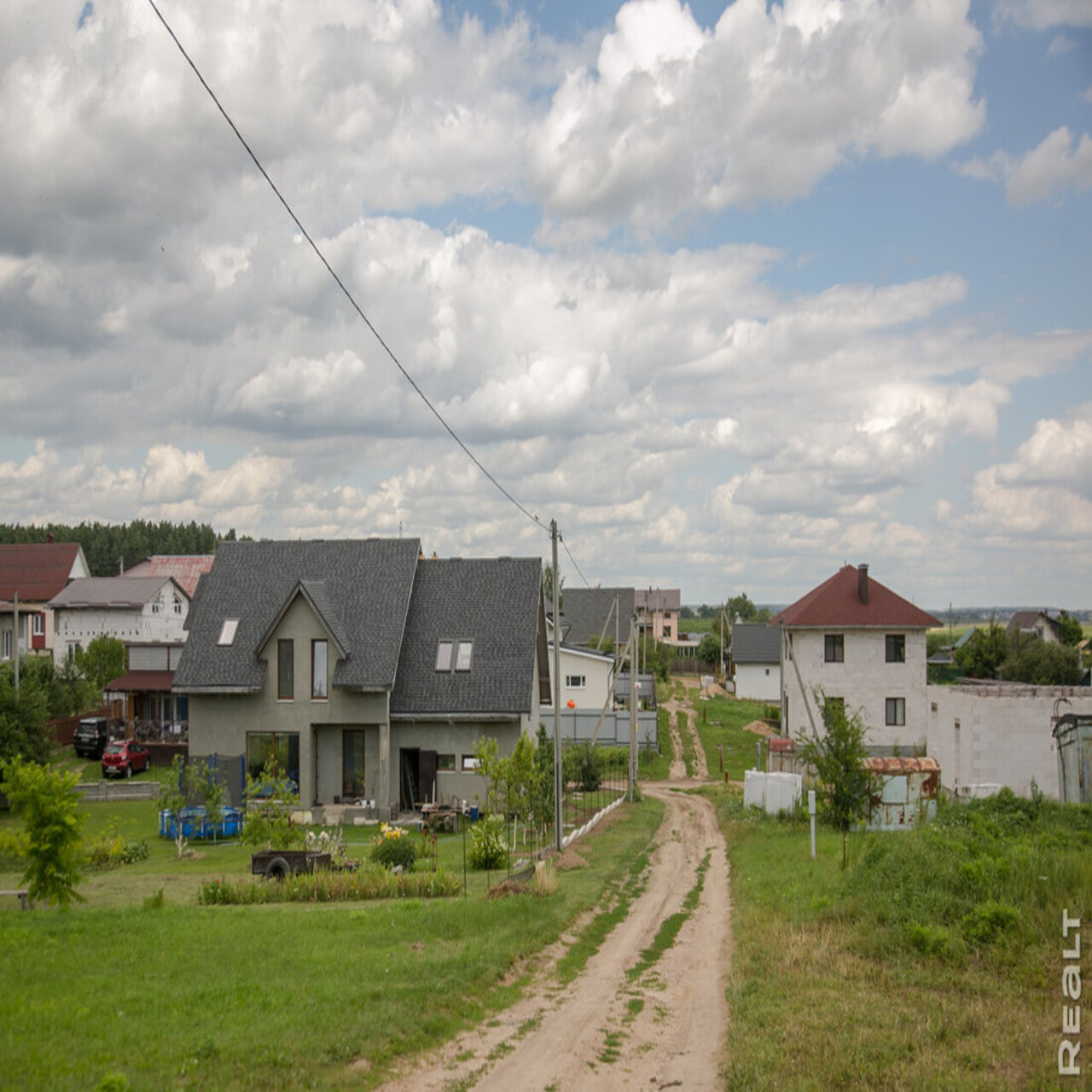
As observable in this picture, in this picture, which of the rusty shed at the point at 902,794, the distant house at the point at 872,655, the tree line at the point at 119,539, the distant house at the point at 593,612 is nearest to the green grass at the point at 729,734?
the distant house at the point at 872,655

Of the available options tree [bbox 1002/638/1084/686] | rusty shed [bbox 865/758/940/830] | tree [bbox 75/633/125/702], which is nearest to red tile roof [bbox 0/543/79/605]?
tree [bbox 75/633/125/702]

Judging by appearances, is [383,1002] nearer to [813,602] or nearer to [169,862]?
[169,862]

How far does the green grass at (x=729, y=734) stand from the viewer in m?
51.7

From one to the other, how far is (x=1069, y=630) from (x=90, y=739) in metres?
80.9

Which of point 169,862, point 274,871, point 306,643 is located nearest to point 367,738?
point 306,643

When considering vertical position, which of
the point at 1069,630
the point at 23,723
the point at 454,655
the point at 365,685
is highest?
the point at 454,655

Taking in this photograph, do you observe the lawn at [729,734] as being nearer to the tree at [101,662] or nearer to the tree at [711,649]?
the tree at [711,649]

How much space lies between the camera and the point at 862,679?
159 feet

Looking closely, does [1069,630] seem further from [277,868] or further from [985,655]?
[277,868]

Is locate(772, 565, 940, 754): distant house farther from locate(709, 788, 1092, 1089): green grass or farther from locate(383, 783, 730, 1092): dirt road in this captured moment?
locate(383, 783, 730, 1092): dirt road

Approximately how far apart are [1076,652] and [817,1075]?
71.4m

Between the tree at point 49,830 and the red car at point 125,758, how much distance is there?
26778 mm

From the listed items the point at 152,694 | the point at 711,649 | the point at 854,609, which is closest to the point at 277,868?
the point at 152,694

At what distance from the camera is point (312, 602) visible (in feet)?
114
